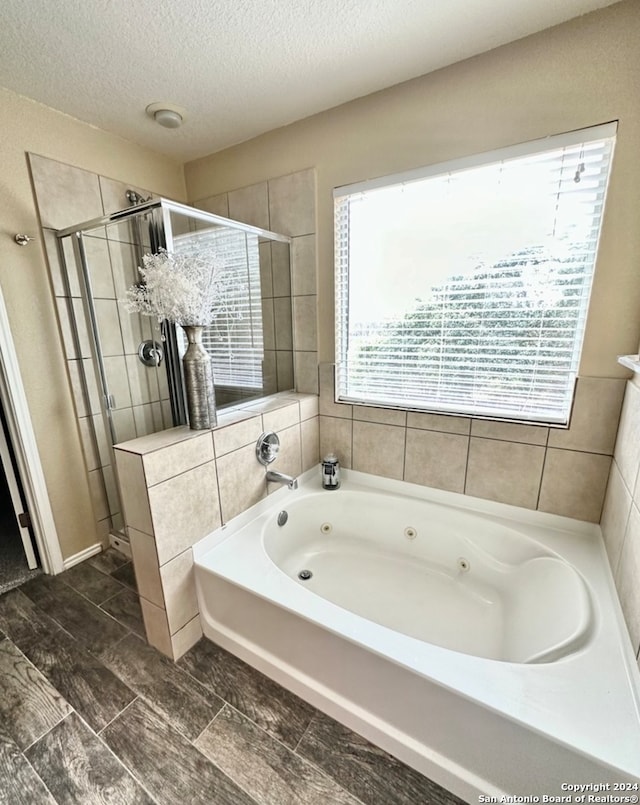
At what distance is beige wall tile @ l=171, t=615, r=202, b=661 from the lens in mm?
1379

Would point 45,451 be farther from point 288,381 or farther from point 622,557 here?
point 622,557

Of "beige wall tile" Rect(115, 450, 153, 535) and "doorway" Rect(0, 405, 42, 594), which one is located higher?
"beige wall tile" Rect(115, 450, 153, 535)

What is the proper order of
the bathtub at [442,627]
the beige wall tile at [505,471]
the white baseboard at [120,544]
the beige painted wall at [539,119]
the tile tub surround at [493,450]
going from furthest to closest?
1. the white baseboard at [120,544]
2. the beige wall tile at [505,471]
3. the tile tub surround at [493,450]
4. the beige painted wall at [539,119]
5. the bathtub at [442,627]

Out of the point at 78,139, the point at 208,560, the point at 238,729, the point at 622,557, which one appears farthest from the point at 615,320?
the point at 78,139

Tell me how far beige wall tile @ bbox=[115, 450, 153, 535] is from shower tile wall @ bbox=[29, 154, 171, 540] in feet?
1.51

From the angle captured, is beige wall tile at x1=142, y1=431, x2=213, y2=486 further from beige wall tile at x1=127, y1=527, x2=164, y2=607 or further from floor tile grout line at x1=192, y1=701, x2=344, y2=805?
floor tile grout line at x1=192, y1=701, x2=344, y2=805

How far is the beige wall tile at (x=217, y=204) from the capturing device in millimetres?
2141

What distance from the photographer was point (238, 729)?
1151 mm

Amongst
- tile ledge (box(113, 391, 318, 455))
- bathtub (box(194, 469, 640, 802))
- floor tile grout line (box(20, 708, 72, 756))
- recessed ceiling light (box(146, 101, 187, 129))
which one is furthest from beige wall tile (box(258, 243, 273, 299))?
floor tile grout line (box(20, 708, 72, 756))

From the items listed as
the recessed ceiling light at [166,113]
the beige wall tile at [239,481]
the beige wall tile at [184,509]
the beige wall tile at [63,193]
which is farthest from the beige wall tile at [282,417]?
the recessed ceiling light at [166,113]

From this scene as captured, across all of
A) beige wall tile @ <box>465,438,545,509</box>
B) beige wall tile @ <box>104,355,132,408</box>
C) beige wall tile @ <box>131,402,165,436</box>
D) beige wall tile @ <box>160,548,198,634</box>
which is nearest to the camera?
beige wall tile @ <box>160,548,198,634</box>

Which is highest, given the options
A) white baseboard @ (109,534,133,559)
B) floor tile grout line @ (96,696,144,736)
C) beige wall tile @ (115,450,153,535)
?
beige wall tile @ (115,450,153,535)

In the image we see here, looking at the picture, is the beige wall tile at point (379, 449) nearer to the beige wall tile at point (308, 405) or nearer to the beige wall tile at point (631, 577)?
the beige wall tile at point (308, 405)

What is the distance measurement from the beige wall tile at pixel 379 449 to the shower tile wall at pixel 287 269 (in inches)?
15.7
